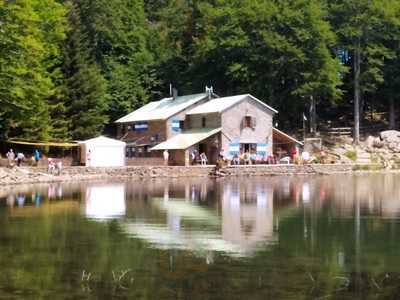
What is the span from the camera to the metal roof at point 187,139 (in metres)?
60.7

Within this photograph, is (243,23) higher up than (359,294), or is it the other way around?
(243,23)

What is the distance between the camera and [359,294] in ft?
47.2

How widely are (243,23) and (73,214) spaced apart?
157 feet

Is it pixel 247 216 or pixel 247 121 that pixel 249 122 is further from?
pixel 247 216

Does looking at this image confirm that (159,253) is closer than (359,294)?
No

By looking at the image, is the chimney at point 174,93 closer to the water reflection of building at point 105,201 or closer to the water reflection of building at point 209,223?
the water reflection of building at point 105,201

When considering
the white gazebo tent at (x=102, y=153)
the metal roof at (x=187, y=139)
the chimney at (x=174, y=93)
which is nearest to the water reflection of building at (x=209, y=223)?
the white gazebo tent at (x=102, y=153)

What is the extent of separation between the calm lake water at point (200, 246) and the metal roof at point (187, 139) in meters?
23.2

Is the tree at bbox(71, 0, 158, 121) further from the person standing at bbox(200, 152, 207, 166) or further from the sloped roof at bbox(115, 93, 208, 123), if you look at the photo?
the person standing at bbox(200, 152, 207, 166)

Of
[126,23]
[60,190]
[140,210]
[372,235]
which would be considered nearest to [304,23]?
[126,23]

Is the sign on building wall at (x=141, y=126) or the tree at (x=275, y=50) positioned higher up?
the tree at (x=275, y=50)

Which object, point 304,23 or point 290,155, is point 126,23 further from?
point 290,155

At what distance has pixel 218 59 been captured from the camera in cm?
7475

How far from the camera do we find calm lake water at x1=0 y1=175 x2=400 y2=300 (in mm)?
14961
